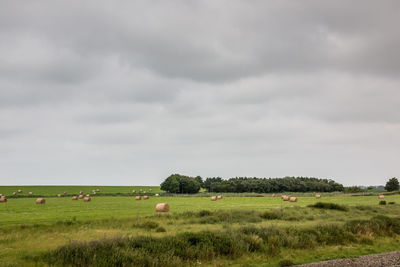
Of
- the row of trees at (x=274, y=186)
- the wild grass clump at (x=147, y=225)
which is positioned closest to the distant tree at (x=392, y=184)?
the row of trees at (x=274, y=186)

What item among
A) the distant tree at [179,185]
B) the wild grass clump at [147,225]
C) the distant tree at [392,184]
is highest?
the wild grass clump at [147,225]

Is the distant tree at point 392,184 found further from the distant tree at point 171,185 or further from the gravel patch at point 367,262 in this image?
the gravel patch at point 367,262

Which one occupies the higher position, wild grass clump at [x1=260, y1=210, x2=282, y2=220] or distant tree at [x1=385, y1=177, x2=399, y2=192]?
wild grass clump at [x1=260, y1=210, x2=282, y2=220]

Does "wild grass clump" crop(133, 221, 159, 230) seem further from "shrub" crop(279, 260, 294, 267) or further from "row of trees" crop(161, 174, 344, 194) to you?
"row of trees" crop(161, 174, 344, 194)

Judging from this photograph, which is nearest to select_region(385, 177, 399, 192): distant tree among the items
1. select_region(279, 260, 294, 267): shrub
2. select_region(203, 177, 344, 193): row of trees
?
select_region(203, 177, 344, 193): row of trees

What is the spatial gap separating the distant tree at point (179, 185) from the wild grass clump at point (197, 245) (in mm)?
102852

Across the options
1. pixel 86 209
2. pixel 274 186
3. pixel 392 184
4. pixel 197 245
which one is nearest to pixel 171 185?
pixel 274 186

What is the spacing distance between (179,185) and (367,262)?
114m

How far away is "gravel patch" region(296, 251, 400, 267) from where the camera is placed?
1698 centimetres

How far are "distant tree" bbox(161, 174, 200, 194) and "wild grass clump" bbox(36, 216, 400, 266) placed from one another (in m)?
103

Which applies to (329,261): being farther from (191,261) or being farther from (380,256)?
(191,261)

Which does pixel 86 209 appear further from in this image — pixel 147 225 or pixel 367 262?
pixel 367 262

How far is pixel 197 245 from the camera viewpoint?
60.0 feet

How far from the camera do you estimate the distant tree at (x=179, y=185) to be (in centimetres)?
12562
